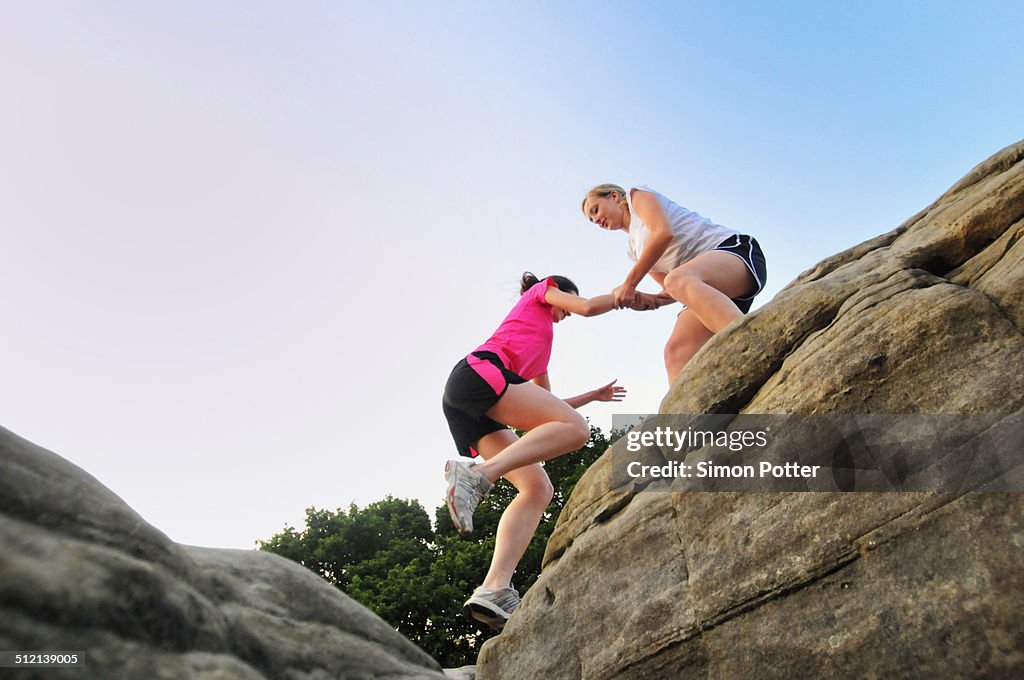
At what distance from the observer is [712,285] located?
6.91 meters

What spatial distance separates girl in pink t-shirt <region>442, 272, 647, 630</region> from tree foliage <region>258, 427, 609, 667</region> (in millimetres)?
16627

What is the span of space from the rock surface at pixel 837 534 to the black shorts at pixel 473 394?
3.77ft

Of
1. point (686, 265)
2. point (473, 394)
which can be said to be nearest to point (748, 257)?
point (686, 265)

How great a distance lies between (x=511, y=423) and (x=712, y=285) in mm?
2187

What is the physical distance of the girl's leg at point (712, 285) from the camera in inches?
261

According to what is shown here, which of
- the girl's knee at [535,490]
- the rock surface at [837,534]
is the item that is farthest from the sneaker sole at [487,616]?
the girl's knee at [535,490]

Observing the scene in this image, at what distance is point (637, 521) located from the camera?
5742 millimetres

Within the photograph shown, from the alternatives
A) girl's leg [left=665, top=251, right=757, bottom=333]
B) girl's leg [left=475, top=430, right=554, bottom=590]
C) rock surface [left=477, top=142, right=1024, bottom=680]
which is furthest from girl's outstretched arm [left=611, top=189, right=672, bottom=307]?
girl's leg [left=475, top=430, right=554, bottom=590]

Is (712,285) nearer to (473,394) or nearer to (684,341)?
(684,341)

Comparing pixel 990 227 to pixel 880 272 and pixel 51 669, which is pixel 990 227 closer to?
pixel 880 272

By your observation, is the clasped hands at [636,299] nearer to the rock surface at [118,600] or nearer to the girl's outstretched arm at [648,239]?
the girl's outstretched arm at [648,239]

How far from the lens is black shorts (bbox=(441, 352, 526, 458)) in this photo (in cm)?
677

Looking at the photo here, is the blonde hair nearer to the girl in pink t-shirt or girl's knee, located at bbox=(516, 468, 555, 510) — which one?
the girl in pink t-shirt

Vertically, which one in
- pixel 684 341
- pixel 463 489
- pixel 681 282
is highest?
pixel 681 282
